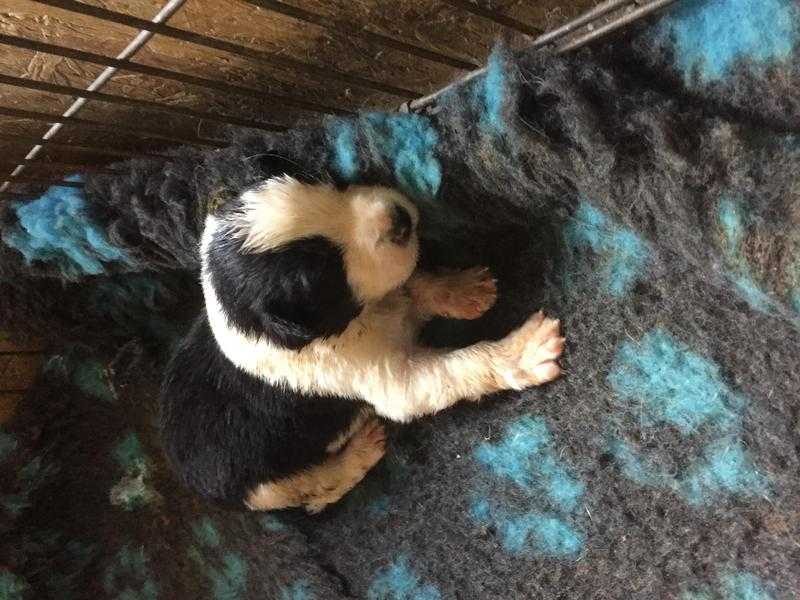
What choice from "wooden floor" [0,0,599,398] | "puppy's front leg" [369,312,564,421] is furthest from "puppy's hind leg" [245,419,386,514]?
"wooden floor" [0,0,599,398]

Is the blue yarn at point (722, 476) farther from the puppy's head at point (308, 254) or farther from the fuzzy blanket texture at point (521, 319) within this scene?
the puppy's head at point (308, 254)

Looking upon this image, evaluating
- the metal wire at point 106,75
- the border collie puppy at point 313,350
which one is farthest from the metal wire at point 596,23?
the metal wire at point 106,75

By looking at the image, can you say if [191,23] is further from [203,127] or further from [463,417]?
[463,417]

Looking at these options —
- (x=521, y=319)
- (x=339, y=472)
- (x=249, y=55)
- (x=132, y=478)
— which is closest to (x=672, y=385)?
(x=521, y=319)

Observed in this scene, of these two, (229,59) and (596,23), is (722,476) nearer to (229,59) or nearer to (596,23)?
(596,23)

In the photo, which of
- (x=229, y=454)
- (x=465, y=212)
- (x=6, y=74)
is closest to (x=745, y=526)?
(x=465, y=212)

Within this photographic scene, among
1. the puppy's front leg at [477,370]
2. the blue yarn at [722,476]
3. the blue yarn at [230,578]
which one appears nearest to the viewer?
the blue yarn at [722,476]

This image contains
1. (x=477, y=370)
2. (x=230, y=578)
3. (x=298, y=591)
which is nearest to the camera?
(x=477, y=370)
